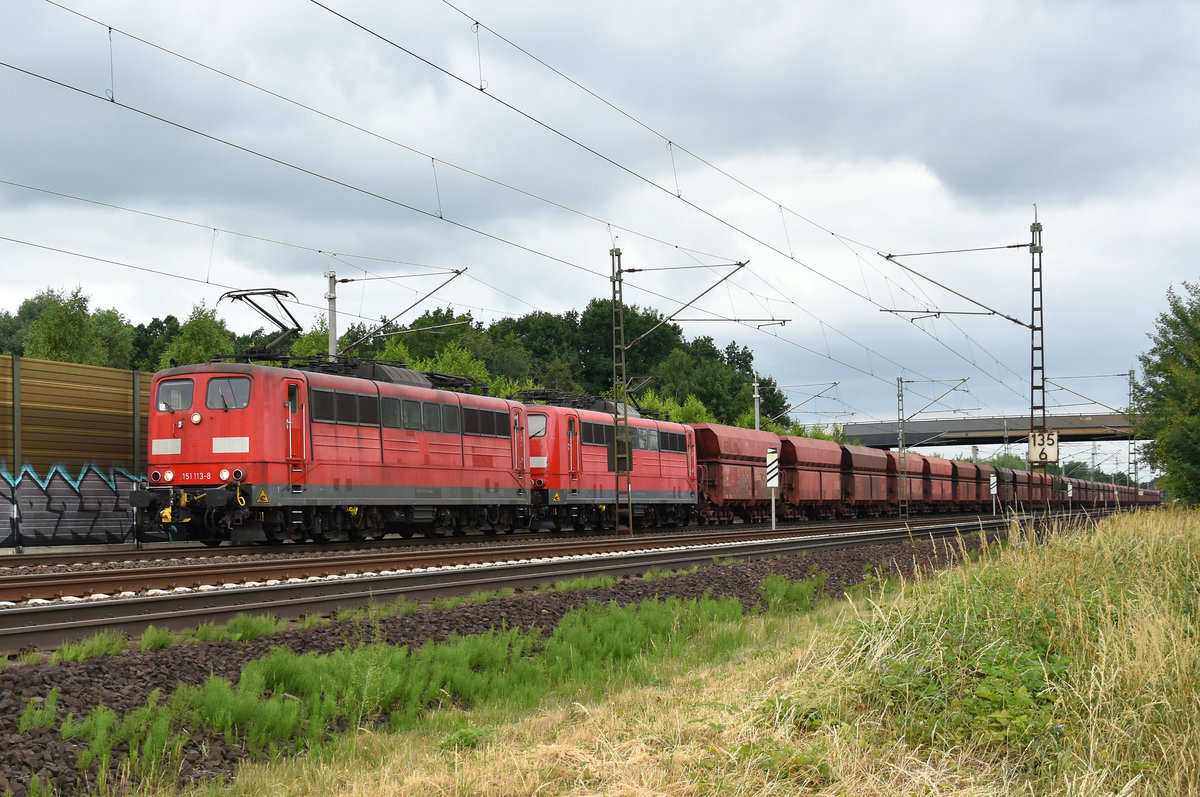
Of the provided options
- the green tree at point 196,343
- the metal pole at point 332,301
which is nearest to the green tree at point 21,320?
the green tree at point 196,343

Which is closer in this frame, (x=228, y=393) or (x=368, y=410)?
(x=228, y=393)

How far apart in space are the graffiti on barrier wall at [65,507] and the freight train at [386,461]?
84 cm

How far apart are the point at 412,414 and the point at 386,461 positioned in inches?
63.7

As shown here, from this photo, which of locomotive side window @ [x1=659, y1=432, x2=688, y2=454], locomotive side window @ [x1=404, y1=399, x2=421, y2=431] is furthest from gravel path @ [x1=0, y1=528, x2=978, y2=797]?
locomotive side window @ [x1=659, y1=432, x2=688, y2=454]

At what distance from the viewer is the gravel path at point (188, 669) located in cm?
638

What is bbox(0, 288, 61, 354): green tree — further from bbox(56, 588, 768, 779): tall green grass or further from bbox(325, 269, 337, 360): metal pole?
bbox(56, 588, 768, 779): tall green grass

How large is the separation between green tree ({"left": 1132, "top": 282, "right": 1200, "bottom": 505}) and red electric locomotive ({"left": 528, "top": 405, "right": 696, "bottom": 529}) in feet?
53.1

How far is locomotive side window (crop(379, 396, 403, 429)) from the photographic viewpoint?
23.9 meters

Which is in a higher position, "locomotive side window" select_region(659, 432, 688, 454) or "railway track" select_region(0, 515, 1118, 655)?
"locomotive side window" select_region(659, 432, 688, 454)

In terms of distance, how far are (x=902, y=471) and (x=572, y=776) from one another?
49220 mm

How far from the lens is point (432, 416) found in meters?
25.7

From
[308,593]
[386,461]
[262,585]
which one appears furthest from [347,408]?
[308,593]

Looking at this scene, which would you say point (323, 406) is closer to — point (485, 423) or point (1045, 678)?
point (485, 423)

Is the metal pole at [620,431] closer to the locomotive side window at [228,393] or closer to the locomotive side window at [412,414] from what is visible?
the locomotive side window at [412,414]
